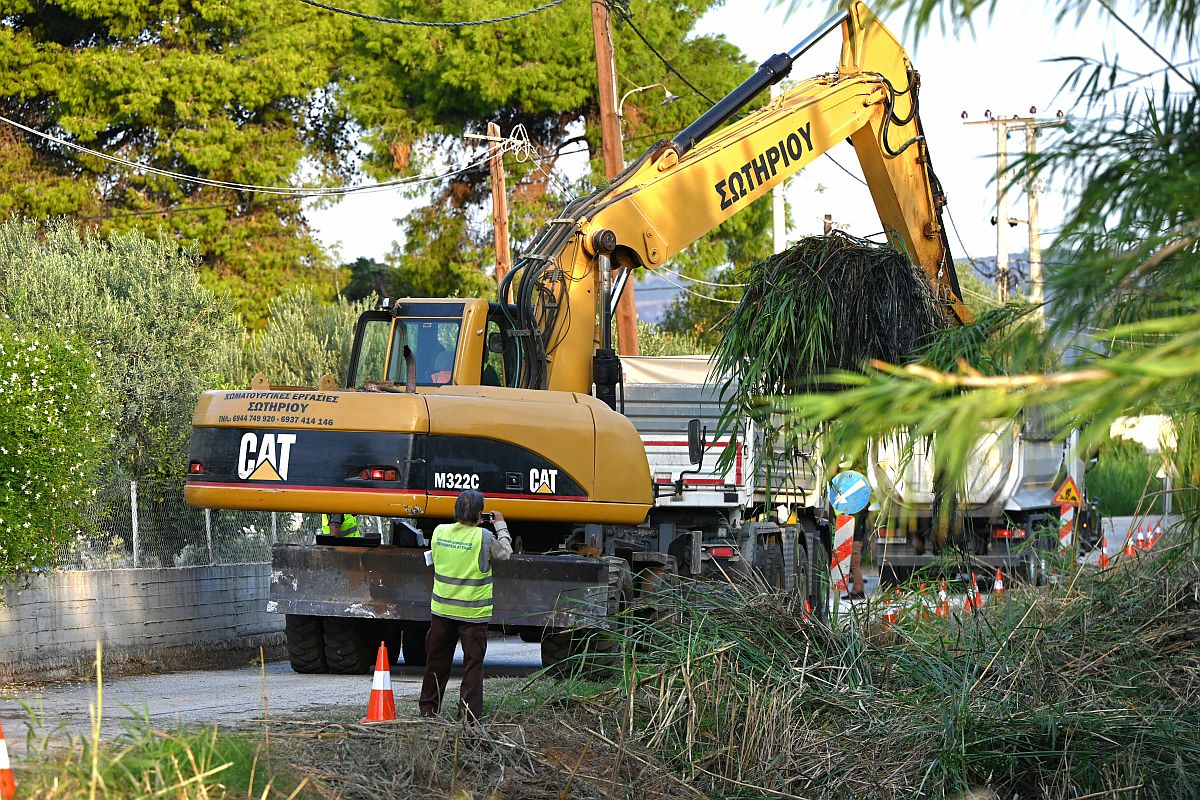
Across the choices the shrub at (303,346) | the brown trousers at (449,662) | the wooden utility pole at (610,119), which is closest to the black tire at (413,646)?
the brown trousers at (449,662)

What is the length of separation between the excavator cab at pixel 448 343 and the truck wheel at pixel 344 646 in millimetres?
2022

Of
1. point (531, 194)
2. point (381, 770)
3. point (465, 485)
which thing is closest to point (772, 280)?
point (465, 485)

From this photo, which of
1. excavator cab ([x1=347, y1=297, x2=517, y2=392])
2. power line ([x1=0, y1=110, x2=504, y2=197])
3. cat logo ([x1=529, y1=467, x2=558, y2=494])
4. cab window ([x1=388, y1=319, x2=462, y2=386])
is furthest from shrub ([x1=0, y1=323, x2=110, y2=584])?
power line ([x1=0, y1=110, x2=504, y2=197])

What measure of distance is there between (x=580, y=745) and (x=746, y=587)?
183 centimetres

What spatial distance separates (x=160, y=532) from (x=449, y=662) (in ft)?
22.6

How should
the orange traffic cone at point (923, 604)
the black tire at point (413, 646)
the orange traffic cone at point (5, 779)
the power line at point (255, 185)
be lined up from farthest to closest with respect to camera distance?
the power line at point (255, 185)
the black tire at point (413, 646)
the orange traffic cone at point (923, 604)
the orange traffic cone at point (5, 779)

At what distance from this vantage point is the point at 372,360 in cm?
1611

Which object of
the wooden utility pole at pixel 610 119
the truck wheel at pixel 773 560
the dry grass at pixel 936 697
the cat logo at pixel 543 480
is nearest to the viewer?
the dry grass at pixel 936 697

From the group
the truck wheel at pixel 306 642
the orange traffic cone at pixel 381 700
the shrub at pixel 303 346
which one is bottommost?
the truck wheel at pixel 306 642

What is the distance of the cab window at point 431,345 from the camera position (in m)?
12.5

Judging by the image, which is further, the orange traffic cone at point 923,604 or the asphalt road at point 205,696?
the orange traffic cone at point 923,604

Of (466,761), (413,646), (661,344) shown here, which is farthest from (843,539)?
(661,344)

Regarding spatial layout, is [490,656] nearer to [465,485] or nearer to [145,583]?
[145,583]

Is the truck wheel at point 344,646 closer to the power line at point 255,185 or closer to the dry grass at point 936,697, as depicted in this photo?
the dry grass at point 936,697
